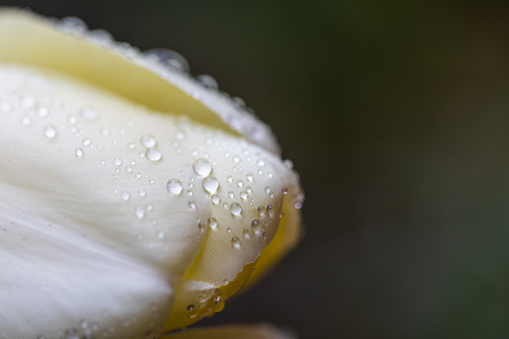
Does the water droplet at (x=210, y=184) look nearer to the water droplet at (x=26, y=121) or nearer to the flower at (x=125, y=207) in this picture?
the flower at (x=125, y=207)

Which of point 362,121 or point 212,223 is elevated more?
point 212,223

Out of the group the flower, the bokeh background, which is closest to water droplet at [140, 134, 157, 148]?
the flower

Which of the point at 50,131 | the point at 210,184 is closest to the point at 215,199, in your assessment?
the point at 210,184

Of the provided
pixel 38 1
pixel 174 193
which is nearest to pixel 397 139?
pixel 38 1

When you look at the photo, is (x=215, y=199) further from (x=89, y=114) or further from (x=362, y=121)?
(x=362, y=121)

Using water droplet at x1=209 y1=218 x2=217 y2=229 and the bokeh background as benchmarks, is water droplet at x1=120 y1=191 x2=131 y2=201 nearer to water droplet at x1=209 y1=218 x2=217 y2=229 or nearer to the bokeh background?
water droplet at x1=209 y1=218 x2=217 y2=229
